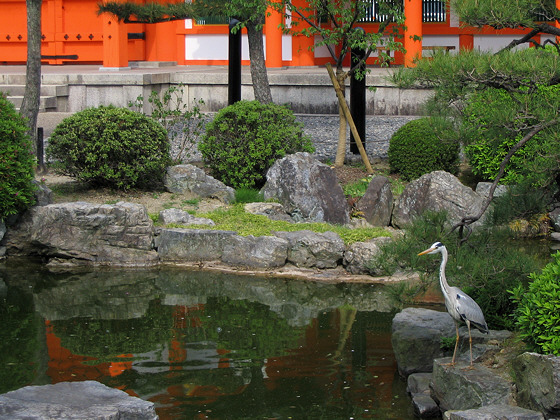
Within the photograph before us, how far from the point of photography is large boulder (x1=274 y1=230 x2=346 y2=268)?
343 inches

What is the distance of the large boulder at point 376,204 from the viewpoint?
1009 centimetres

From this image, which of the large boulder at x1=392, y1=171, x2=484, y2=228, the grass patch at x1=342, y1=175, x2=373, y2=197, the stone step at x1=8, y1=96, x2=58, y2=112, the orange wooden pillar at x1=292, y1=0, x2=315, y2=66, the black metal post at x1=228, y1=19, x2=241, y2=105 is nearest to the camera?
the large boulder at x1=392, y1=171, x2=484, y2=228

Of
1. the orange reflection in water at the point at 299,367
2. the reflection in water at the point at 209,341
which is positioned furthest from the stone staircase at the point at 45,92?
the orange reflection in water at the point at 299,367

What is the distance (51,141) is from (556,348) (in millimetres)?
7363

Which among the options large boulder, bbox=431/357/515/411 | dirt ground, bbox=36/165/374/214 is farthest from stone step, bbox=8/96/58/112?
large boulder, bbox=431/357/515/411

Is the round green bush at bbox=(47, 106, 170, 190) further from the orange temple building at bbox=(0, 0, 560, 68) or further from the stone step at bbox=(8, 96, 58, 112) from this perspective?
the orange temple building at bbox=(0, 0, 560, 68)

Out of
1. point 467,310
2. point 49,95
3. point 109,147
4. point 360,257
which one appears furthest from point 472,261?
point 49,95

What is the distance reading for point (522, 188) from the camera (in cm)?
593

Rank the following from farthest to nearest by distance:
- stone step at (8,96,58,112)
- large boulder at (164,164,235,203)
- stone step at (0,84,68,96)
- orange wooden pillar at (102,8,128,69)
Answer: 1. orange wooden pillar at (102,8,128,69)
2. stone step at (0,84,68,96)
3. stone step at (8,96,58,112)
4. large boulder at (164,164,235,203)

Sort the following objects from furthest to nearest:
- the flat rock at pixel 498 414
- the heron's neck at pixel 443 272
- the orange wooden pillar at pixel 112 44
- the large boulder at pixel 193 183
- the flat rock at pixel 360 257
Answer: the orange wooden pillar at pixel 112 44, the large boulder at pixel 193 183, the flat rock at pixel 360 257, the heron's neck at pixel 443 272, the flat rock at pixel 498 414

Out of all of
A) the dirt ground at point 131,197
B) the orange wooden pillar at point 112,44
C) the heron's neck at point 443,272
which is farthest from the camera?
the orange wooden pillar at point 112,44

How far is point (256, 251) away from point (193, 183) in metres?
2.28

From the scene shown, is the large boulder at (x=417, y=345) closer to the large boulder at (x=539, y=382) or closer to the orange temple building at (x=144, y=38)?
the large boulder at (x=539, y=382)

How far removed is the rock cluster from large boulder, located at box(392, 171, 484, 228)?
376 cm
